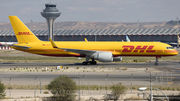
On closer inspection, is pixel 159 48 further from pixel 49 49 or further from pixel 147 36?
pixel 147 36

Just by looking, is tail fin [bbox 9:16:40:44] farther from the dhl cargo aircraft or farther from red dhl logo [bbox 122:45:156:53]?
red dhl logo [bbox 122:45:156:53]

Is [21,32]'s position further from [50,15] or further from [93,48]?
[50,15]

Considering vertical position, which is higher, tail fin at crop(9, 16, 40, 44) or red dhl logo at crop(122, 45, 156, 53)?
tail fin at crop(9, 16, 40, 44)

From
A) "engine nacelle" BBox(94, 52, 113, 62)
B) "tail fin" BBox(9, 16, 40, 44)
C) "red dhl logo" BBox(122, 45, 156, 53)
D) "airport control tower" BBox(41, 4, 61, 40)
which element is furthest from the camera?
"airport control tower" BBox(41, 4, 61, 40)

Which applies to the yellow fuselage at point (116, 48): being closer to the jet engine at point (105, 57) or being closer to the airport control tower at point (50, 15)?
the jet engine at point (105, 57)

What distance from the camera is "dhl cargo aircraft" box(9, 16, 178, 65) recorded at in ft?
169

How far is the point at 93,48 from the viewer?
53.7 metres

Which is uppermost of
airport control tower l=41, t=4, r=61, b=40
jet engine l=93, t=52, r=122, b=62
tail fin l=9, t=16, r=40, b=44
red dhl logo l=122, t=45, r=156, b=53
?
airport control tower l=41, t=4, r=61, b=40

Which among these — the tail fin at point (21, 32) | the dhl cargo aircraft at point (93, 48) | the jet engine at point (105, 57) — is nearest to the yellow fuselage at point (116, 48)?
the dhl cargo aircraft at point (93, 48)

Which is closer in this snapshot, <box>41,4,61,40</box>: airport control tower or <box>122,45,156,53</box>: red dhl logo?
<box>122,45,156,53</box>: red dhl logo

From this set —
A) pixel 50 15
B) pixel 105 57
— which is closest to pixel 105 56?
pixel 105 57

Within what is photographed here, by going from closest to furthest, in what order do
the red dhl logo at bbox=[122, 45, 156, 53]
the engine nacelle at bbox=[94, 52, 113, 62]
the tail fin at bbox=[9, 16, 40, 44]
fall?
the engine nacelle at bbox=[94, 52, 113, 62]
the red dhl logo at bbox=[122, 45, 156, 53]
the tail fin at bbox=[9, 16, 40, 44]

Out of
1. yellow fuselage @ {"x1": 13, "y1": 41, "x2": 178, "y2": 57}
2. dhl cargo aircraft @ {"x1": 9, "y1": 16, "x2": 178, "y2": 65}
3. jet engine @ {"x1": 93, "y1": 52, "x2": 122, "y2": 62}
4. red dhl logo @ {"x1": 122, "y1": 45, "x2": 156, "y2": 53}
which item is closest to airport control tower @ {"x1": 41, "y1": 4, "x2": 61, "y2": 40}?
dhl cargo aircraft @ {"x1": 9, "y1": 16, "x2": 178, "y2": 65}

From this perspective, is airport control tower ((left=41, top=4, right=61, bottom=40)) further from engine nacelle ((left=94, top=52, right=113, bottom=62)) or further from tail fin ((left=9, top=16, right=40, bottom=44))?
engine nacelle ((left=94, top=52, right=113, bottom=62))
